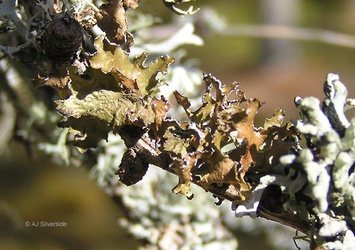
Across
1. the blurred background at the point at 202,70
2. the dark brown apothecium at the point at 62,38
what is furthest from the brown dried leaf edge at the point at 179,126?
the blurred background at the point at 202,70

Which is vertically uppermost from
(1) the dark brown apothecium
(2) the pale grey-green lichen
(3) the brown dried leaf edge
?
(1) the dark brown apothecium

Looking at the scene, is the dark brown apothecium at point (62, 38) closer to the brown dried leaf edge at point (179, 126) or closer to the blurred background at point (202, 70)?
the brown dried leaf edge at point (179, 126)

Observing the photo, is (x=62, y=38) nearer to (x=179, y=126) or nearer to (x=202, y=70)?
(x=179, y=126)

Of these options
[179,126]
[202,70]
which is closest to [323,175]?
[179,126]

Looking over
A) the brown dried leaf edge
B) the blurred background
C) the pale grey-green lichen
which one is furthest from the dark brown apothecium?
the blurred background

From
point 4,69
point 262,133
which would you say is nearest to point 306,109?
point 262,133

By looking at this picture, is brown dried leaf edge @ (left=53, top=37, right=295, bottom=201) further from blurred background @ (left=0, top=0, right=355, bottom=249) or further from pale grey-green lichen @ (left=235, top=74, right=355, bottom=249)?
blurred background @ (left=0, top=0, right=355, bottom=249)
